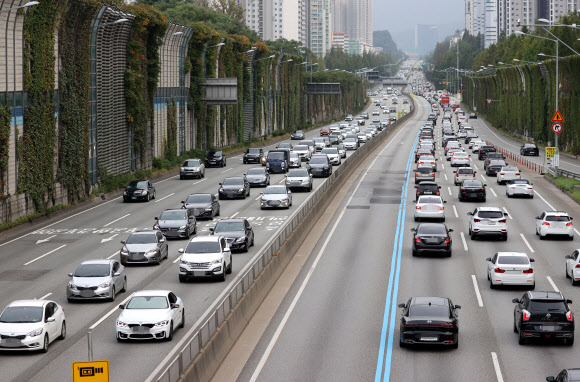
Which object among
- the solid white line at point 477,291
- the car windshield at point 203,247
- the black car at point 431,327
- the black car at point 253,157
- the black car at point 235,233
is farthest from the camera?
the black car at point 253,157

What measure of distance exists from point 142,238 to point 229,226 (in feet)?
14.4

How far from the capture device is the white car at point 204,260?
3597cm

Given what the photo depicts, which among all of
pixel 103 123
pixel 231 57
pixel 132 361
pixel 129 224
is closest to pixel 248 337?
pixel 132 361

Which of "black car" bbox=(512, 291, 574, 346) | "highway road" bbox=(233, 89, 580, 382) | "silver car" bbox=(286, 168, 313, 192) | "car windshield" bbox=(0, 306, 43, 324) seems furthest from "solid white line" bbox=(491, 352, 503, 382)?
"silver car" bbox=(286, 168, 313, 192)

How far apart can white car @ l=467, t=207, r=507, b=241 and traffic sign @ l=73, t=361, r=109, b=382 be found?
3295cm

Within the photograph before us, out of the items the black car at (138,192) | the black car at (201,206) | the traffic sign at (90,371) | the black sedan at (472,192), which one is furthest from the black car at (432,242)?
the traffic sign at (90,371)

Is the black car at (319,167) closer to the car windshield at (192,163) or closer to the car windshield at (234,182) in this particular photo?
the car windshield at (192,163)

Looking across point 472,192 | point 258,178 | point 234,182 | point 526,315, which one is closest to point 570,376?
point 526,315

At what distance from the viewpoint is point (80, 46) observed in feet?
209

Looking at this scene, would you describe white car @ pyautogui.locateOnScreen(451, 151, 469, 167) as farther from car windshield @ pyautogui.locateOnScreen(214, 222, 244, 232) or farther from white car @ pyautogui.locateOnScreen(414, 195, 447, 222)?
car windshield @ pyautogui.locateOnScreen(214, 222, 244, 232)

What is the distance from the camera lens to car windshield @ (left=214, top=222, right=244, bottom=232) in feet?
140

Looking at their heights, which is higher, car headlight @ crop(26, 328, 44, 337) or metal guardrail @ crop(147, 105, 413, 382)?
metal guardrail @ crop(147, 105, 413, 382)

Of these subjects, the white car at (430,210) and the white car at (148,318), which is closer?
the white car at (148,318)

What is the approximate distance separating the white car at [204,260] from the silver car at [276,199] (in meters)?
20.2
